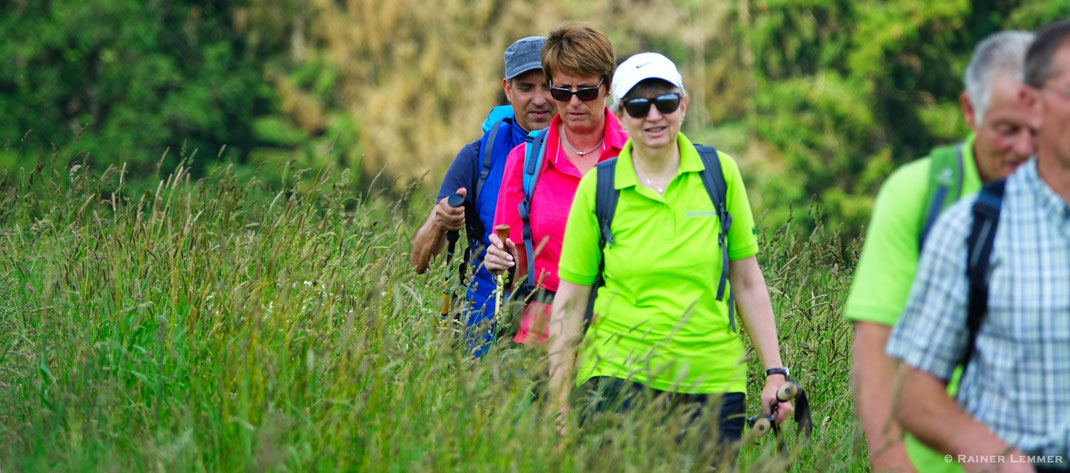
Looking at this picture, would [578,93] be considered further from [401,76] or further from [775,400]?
[401,76]

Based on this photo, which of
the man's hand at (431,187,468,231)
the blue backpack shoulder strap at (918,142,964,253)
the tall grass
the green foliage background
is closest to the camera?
the blue backpack shoulder strap at (918,142,964,253)

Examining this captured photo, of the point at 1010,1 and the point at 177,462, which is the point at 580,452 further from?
the point at 1010,1

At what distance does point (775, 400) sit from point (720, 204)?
60 cm

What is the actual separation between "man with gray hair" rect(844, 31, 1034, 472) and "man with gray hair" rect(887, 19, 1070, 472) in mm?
100

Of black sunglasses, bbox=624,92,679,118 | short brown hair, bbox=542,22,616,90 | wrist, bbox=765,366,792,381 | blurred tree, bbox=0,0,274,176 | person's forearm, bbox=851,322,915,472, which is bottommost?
blurred tree, bbox=0,0,274,176

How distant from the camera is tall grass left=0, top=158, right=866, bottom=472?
2783 millimetres

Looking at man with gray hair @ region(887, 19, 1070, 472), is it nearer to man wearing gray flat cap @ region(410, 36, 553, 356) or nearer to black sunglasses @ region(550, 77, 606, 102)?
black sunglasses @ region(550, 77, 606, 102)

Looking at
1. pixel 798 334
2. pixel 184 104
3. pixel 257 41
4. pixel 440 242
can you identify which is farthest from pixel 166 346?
pixel 257 41

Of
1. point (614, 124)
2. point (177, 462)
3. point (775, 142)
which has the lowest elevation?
point (775, 142)

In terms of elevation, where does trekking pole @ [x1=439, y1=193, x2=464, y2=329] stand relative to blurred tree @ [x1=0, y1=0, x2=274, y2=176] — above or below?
above

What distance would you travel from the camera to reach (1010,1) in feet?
84.6

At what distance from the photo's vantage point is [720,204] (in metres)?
3.42

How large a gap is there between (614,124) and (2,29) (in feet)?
83.4

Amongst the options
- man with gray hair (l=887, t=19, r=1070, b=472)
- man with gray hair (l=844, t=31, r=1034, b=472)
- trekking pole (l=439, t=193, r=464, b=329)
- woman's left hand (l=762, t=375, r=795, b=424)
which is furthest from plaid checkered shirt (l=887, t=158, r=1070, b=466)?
trekking pole (l=439, t=193, r=464, b=329)
